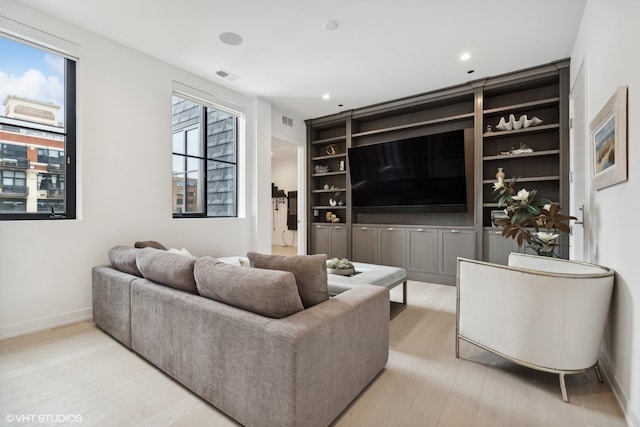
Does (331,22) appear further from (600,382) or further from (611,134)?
(600,382)

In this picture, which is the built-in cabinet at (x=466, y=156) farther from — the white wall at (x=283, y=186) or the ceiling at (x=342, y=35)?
the white wall at (x=283, y=186)

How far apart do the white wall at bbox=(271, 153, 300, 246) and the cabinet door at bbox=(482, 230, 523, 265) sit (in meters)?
5.47

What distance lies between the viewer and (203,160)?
4.10m

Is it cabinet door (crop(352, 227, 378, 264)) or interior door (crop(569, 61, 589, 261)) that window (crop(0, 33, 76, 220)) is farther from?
interior door (crop(569, 61, 589, 261))

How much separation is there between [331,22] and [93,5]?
2.02 metres

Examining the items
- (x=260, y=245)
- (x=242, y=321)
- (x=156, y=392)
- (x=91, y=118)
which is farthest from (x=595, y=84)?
(x=91, y=118)

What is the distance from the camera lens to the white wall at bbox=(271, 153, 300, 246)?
8719 mm

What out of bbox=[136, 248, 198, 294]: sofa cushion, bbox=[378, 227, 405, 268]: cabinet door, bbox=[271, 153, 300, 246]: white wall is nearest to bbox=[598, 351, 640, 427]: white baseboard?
bbox=[136, 248, 198, 294]: sofa cushion

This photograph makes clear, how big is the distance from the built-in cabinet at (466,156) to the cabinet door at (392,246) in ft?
0.05

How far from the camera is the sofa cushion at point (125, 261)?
230cm

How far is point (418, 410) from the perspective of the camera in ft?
5.22

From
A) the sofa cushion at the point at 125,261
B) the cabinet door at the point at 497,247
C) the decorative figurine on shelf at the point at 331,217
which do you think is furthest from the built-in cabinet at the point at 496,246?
the sofa cushion at the point at 125,261

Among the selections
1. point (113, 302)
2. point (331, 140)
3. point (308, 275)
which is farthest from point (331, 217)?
point (308, 275)

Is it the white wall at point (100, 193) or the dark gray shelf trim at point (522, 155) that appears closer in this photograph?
the white wall at point (100, 193)
